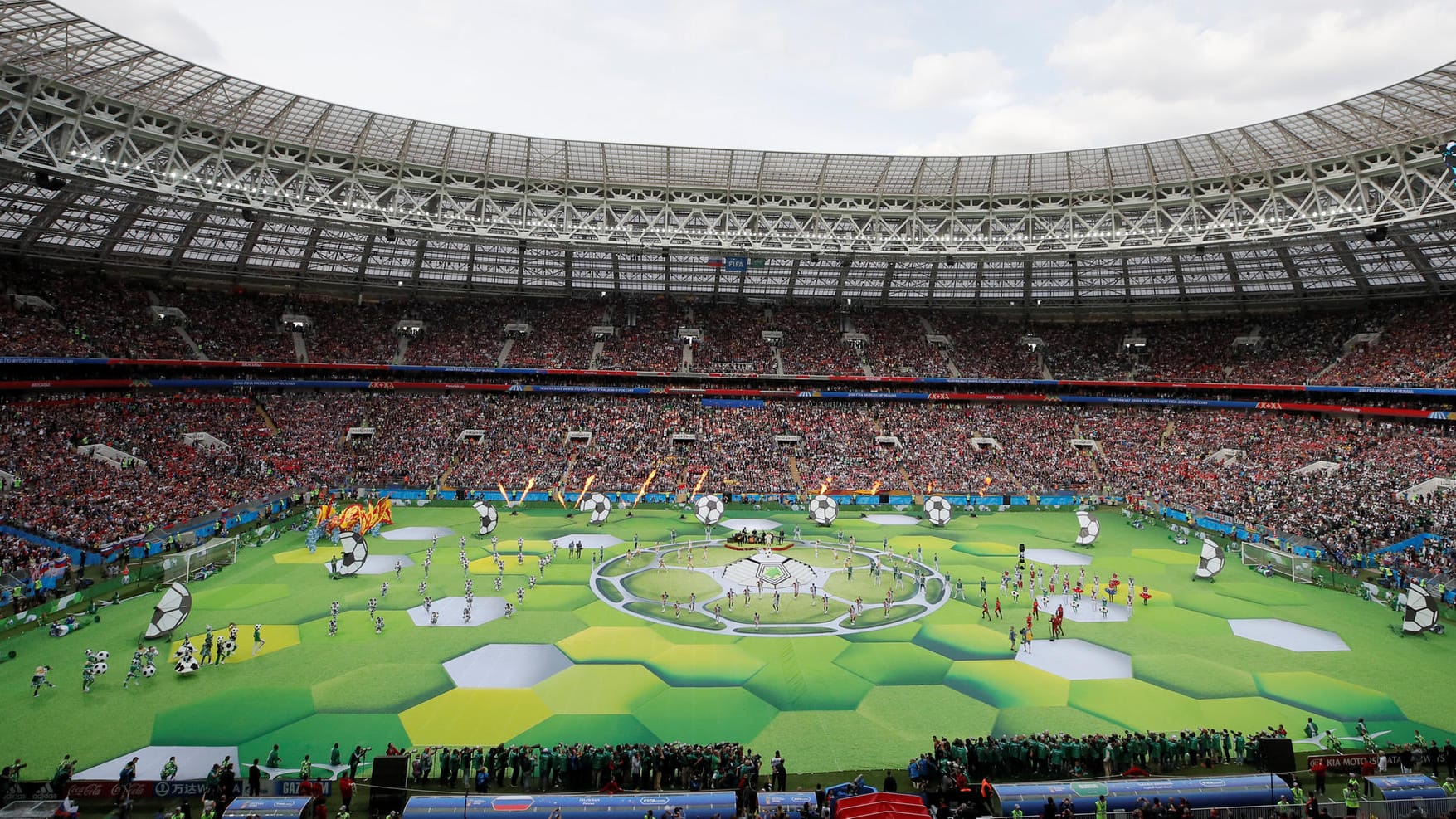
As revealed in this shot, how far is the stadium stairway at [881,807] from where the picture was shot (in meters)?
16.2

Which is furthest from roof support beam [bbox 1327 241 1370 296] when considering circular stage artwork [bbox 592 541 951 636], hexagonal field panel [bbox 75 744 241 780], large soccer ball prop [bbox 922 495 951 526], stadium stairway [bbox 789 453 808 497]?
hexagonal field panel [bbox 75 744 241 780]

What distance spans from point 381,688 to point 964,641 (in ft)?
75.5

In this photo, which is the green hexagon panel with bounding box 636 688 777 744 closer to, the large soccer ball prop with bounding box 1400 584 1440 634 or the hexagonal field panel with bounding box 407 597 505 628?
the hexagonal field panel with bounding box 407 597 505 628

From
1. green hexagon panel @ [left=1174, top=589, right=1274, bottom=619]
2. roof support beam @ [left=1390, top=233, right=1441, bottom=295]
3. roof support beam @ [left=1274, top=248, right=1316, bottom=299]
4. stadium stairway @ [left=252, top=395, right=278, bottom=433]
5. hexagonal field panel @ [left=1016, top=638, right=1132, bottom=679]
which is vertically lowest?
hexagonal field panel @ [left=1016, top=638, right=1132, bottom=679]

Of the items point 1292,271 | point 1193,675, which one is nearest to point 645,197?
point 1193,675

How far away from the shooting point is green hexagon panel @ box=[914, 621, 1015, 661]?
28734 mm

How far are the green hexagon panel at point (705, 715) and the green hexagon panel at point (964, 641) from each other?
9.08 m

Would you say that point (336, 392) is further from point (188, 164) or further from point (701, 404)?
point (701, 404)

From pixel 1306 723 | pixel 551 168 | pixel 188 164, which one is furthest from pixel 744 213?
pixel 1306 723

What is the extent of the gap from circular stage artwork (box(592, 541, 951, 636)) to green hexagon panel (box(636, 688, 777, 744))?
5947 millimetres

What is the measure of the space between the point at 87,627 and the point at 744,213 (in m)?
48.1

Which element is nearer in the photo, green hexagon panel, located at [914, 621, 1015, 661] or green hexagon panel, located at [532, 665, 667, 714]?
green hexagon panel, located at [532, 665, 667, 714]

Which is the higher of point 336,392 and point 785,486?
point 336,392

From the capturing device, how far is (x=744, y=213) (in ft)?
193
